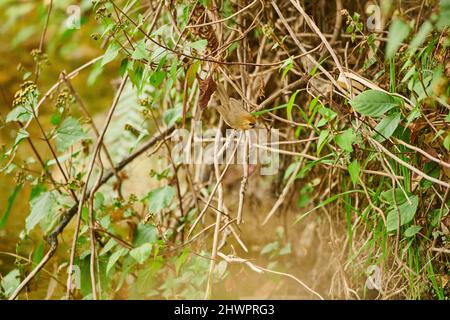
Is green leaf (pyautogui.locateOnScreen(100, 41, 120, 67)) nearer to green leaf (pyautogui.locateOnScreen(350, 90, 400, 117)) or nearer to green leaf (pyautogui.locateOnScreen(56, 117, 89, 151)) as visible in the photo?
green leaf (pyautogui.locateOnScreen(56, 117, 89, 151))

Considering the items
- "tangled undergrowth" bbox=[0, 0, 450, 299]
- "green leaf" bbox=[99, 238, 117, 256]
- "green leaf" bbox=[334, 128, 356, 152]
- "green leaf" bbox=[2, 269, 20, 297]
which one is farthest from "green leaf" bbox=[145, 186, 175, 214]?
"green leaf" bbox=[334, 128, 356, 152]

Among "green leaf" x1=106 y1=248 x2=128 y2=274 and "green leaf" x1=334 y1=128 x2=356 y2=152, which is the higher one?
"green leaf" x1=334 y1=128 x2=356 y2=152

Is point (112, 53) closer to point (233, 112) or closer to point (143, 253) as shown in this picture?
point (233, 112)

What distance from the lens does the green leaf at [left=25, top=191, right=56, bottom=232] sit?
1325mm

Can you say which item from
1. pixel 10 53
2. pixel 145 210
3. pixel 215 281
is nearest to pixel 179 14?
pixel 145 210

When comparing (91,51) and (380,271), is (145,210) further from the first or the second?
(91,51)

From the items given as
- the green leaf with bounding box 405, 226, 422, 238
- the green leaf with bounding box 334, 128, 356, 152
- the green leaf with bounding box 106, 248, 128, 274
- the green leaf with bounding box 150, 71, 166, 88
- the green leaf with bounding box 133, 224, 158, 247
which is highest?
the green leaf with bounding box 150, 71, 166, 88

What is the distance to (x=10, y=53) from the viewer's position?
295 cm

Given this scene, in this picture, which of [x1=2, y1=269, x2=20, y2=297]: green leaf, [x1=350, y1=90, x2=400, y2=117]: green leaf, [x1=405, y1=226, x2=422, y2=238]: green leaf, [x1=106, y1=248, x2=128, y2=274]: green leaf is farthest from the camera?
[x1=2, y1=269, x2=20, y2=297]: green leaf

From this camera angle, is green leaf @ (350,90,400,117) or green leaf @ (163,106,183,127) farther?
green leaf @ (163,106,183,127)

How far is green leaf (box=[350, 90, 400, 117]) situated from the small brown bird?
0.74 feet

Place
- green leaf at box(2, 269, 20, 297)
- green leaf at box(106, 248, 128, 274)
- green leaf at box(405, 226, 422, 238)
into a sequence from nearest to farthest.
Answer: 1. green leaf at box(405, 226, 422, 238)
2. green leaf at box(106, 248, 128, 274)
3. green leaf at box(2, 269, 20, 297)

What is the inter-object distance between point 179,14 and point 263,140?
14.8 inches
